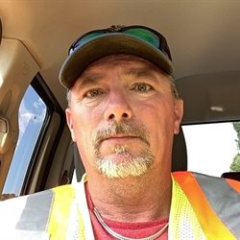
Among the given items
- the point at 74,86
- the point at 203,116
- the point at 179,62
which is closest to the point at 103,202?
the point at 74,86

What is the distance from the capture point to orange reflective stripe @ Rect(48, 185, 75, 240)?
1433mm

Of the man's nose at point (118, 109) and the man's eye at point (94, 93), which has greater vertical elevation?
the man's eye at point (94, 93)

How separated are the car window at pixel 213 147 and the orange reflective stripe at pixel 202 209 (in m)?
1.24

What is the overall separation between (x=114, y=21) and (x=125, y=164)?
0.82m

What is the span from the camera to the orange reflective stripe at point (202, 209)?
4.75 ft

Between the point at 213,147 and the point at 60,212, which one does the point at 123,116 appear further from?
the point at 213,147

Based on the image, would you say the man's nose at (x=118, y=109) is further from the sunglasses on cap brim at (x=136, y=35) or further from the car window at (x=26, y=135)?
the car window at (x=26, y=135)

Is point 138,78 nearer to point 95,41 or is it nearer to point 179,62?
point 95,41

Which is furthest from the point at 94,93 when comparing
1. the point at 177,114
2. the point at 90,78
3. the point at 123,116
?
the point at 177,114

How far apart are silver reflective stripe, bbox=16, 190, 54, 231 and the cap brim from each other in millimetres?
362

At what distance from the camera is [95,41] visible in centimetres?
154

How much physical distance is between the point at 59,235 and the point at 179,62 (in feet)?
4.20

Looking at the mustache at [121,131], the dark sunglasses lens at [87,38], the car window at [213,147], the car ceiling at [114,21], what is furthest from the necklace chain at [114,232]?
the car window at [213,147]

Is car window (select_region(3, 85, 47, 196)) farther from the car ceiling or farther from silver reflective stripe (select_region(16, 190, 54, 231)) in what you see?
silver reflective stripe (select_region(16, 190, 54, 231))
